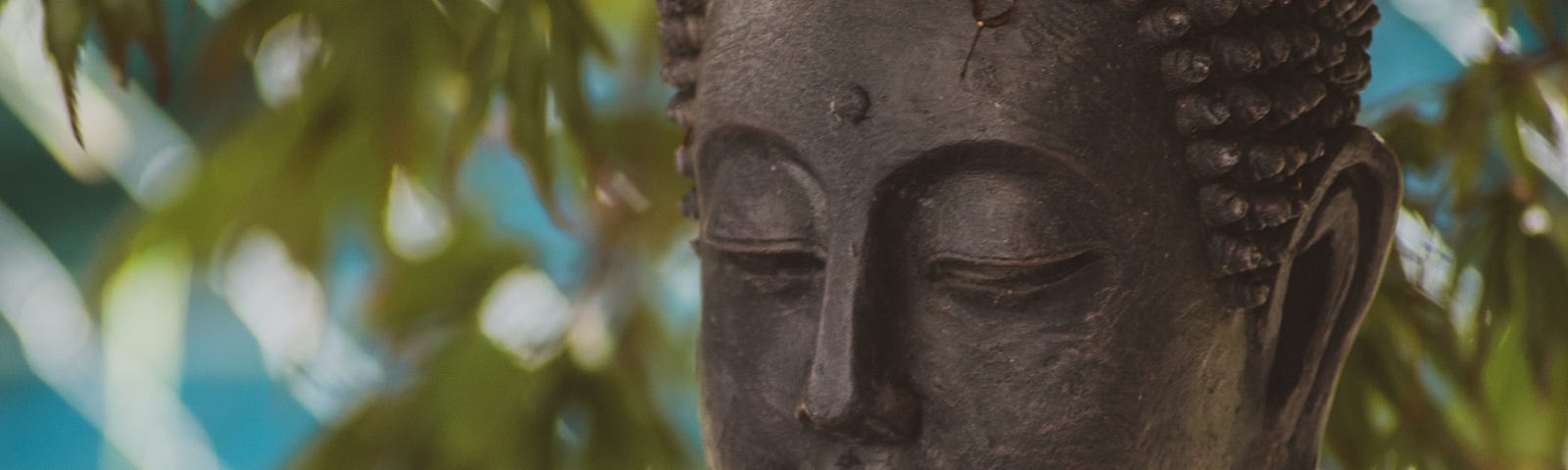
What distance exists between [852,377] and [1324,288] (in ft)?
1.55

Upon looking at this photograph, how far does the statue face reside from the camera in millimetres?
1266

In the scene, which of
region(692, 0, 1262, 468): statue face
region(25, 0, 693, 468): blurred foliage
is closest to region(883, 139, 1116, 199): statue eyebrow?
region(692, 0, 1262, 468): statue face

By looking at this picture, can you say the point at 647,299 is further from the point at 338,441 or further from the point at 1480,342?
the point at 1480,342

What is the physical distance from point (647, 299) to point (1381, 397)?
976mm

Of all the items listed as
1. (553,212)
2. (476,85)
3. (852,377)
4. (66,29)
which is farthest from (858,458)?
(66,29)

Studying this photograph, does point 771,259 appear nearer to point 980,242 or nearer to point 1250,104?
point 980,242

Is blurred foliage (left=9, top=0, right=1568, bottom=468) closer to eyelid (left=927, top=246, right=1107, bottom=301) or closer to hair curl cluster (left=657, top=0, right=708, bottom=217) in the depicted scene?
hair curl cluster (left=657, top=0, right=708, bottom=217)

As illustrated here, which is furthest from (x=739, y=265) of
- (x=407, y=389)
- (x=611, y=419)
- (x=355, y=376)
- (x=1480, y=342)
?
(x=355, y=376)

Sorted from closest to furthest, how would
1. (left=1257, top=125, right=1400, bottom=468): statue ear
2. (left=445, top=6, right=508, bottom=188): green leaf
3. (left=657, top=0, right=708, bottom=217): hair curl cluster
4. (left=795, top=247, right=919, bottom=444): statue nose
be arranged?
(left=795, top=247, right=919, bottom=444): statue nose, (left=1257, top=125, right=1400, bottom=468): statue ear, (left=657, top=0, right=708, bottom=217): hair curl cluster, (left=445, top=6, right=508, bottom=188): green leaf

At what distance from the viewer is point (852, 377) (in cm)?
125

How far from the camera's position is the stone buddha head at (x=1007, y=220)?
1.27m

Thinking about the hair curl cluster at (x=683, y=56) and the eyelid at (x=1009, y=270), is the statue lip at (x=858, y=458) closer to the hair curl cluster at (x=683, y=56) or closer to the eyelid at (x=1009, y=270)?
the eyelid at (x=1009, y=270)

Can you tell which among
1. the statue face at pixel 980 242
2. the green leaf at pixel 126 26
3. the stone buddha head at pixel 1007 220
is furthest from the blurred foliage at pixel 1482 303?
the green leaf at pixel 126 26

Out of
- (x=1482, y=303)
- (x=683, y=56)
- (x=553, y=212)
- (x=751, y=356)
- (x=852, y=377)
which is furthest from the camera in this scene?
(x=1482, y=303)
